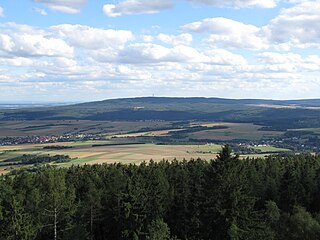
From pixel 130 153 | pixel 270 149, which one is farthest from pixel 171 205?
pixel 270 149

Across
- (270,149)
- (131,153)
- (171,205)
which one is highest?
(171,205)

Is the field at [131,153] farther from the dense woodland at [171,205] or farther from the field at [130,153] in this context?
the dense woodland at [171,205]

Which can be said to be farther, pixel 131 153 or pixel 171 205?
pixel 131 153

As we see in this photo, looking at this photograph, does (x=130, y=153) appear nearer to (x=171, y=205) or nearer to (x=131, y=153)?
(x=131, y=153)

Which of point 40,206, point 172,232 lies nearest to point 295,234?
point 172,232

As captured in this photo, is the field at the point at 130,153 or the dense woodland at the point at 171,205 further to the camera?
the field at the point at 130,153

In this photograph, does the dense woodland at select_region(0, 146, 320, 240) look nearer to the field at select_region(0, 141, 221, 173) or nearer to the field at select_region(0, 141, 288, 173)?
the field at select_region(0, 141, 221, 173)

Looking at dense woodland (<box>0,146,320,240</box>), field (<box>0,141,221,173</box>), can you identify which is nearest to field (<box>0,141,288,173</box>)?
field (<box>0,141,221,173</box>)

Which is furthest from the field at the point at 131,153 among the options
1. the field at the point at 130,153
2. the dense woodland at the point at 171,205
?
the dense woodland at the point at 171,205
